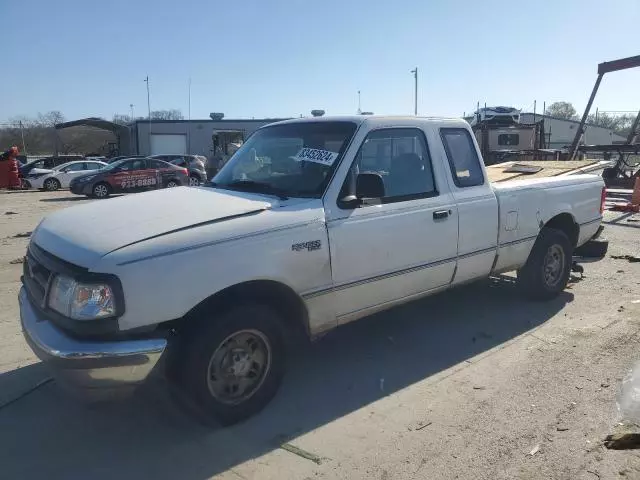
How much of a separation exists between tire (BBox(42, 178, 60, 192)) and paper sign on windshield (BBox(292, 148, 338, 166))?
965 inches

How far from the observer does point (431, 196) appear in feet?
14.6

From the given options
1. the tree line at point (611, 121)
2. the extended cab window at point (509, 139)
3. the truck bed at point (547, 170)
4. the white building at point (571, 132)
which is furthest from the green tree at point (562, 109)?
the truck bed at point (547, 170)

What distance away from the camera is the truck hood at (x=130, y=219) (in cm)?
308

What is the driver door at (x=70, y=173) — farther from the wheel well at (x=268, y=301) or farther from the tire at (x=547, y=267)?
the wheel well at (x=268, y=301)

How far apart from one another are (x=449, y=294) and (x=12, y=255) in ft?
22.0

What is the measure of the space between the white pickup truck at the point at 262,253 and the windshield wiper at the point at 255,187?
0.07 feet

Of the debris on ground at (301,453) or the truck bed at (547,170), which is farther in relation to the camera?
the truck bed at (547,170)

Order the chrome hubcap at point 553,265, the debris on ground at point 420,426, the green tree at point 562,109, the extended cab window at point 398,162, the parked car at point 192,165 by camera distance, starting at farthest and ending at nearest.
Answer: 1. the green tree at point 562,109
2. the parked car at point 192,165
3. the chrome hubcap at point 553,265
4. the extended cab window at point 398,162
5. the debris on ground at point 420,426

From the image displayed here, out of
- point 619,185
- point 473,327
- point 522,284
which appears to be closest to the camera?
point 473,327

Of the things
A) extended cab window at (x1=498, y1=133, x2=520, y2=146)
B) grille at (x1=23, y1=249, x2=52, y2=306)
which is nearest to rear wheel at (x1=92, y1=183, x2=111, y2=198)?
grille at (x1=23, y1=249, x2=52, y2=306)

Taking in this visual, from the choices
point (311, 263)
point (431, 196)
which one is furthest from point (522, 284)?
point (311, 263)

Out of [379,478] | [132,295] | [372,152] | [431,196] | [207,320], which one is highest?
[372,152]

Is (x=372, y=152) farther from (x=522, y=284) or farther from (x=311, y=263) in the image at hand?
(x=522, y=284)

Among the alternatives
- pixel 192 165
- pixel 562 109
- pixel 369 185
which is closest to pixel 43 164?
pixel 192 165
